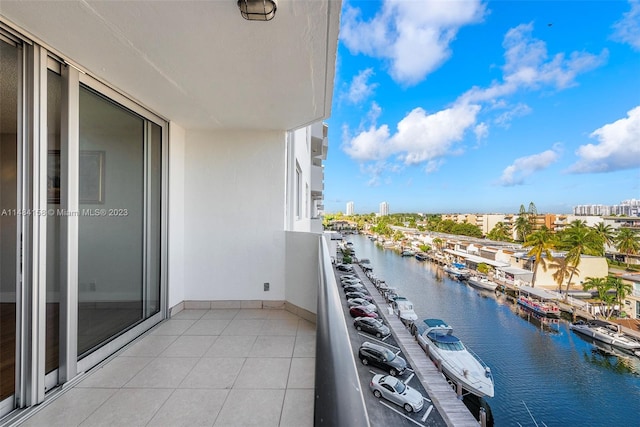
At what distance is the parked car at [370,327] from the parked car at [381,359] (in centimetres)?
187

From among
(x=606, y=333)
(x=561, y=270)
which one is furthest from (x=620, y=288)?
(x=606, y=333)

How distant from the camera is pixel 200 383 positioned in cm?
212

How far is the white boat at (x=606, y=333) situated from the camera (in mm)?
15312

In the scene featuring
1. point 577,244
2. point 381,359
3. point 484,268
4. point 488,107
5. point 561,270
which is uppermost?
point 488,107

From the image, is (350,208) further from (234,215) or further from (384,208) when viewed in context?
(234,215)

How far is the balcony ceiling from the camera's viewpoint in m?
1.58

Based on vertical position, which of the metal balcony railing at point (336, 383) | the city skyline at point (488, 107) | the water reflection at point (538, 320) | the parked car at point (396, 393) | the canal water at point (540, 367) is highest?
the city skyline at point (488, 107)

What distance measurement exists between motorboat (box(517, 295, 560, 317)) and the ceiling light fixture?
24656 millimetres

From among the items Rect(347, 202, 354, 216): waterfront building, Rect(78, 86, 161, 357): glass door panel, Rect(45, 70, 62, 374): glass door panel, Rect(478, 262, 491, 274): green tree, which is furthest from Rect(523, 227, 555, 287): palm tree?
Rect(347, 202, 354, 216): waterfront building

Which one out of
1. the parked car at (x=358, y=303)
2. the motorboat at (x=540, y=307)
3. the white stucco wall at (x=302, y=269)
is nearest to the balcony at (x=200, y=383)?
the white stucco wall at (x=302, y=269)

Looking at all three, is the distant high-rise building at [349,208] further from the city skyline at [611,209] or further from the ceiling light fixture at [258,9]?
the ceiling light fixture at [258,9]

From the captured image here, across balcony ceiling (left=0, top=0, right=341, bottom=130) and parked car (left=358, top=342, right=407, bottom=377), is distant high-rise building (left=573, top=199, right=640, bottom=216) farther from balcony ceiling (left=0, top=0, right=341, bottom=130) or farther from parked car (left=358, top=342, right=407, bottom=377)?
balcony ceiling (left=0, top=0, right=341, bottom=130)

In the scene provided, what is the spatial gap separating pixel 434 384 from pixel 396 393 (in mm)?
3865

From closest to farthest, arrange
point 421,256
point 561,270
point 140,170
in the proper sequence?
point 140,170, point 561,270, point 421,256
